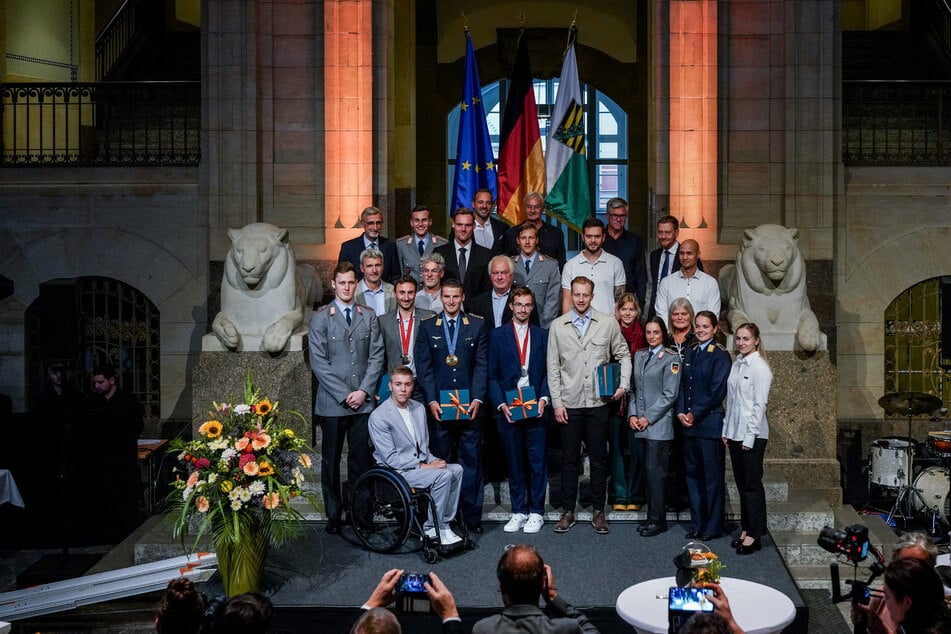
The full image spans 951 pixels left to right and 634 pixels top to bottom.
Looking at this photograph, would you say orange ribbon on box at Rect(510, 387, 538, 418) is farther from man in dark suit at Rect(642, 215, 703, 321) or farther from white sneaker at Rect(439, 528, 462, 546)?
man in dark suit at Rect(642, 215, 703, 321)

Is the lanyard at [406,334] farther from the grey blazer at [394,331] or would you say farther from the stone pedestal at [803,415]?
the stone pedestal at [803,415]

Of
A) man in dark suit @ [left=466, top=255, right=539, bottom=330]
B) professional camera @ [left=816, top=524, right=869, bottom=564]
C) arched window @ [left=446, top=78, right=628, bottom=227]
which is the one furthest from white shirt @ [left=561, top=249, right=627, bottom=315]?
arched window @ [left=446, top=78, right=628, bottom=227]

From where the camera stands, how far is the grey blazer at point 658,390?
9.03m

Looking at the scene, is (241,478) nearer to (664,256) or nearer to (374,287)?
(374,287)

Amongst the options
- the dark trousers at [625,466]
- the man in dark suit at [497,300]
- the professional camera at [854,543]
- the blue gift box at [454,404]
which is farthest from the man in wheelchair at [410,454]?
the professional camera at [854,543]

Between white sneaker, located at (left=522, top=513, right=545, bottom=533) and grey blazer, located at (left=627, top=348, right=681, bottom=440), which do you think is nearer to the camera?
grey blazer, located at (left=627, top=348, right=681, bottom=440)

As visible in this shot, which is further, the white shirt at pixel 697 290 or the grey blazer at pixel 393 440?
the white shirt at pixel 697 290

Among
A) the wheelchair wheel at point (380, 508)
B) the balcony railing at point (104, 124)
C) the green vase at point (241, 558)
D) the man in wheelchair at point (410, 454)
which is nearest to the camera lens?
the green vase at point (241, 558)

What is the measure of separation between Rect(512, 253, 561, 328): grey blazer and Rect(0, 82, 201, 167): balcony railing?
5.13m

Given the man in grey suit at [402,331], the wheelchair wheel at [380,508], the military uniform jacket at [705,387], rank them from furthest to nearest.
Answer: the man in grey suit at [402,331] < the military uniform jacket at [705,387] < the wheelchair wheel at [380,508]

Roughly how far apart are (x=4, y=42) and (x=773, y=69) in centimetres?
840

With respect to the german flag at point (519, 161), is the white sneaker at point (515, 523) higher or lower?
lower

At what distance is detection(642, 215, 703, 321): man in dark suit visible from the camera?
1012cm

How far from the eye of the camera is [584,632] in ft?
16.6
